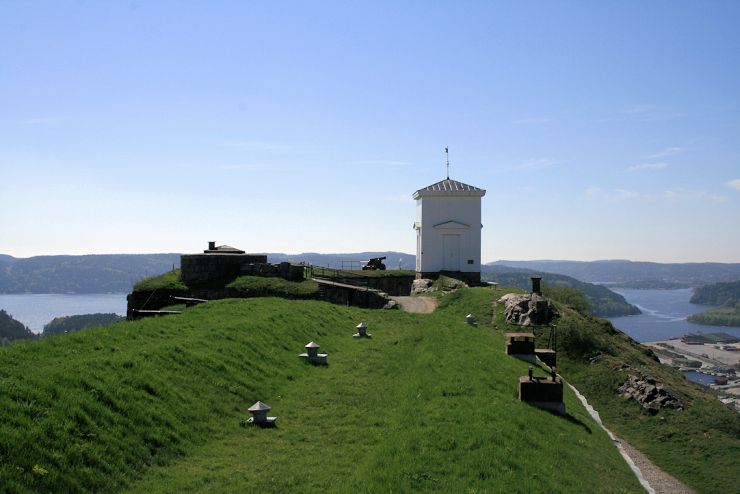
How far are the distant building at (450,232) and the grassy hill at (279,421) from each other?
831 inches

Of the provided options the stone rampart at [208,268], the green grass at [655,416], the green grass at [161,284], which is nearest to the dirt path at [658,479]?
the green grass at [655,416]

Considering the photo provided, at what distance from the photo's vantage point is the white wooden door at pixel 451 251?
126 feet

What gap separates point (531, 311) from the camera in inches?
→ 972

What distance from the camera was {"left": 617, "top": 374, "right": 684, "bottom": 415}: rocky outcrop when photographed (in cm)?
1803

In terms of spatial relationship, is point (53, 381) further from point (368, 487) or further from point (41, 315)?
point (41, 315)

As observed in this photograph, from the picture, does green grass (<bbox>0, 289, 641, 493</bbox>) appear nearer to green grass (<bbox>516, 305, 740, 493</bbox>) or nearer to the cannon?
green grass (<bbox>516, 305, 740, 493</bbox>)

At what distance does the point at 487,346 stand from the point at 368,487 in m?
10.5

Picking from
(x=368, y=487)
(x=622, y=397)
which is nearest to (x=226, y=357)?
(x=368, y=487)

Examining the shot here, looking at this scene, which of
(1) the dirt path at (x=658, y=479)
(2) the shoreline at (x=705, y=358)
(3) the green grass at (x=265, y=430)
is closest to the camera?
(3) the green grass at (x=265, y=430)

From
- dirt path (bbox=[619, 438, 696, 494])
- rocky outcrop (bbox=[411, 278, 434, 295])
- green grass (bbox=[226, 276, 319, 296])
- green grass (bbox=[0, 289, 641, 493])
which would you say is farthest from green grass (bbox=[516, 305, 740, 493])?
rocky outcrop (bbox=[411, 278, 434, 295])

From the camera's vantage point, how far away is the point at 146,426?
9.30 meters

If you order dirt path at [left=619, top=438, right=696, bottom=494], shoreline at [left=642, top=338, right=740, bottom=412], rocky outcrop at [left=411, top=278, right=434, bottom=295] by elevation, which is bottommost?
shoreline at [left=642, top=338, right=740, bottom=412]

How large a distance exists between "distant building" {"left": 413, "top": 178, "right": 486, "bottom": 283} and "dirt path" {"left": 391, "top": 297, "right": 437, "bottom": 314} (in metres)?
6.72

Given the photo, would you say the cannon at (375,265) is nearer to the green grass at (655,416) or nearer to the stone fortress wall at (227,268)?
the stone fortress wall at (227,268)
